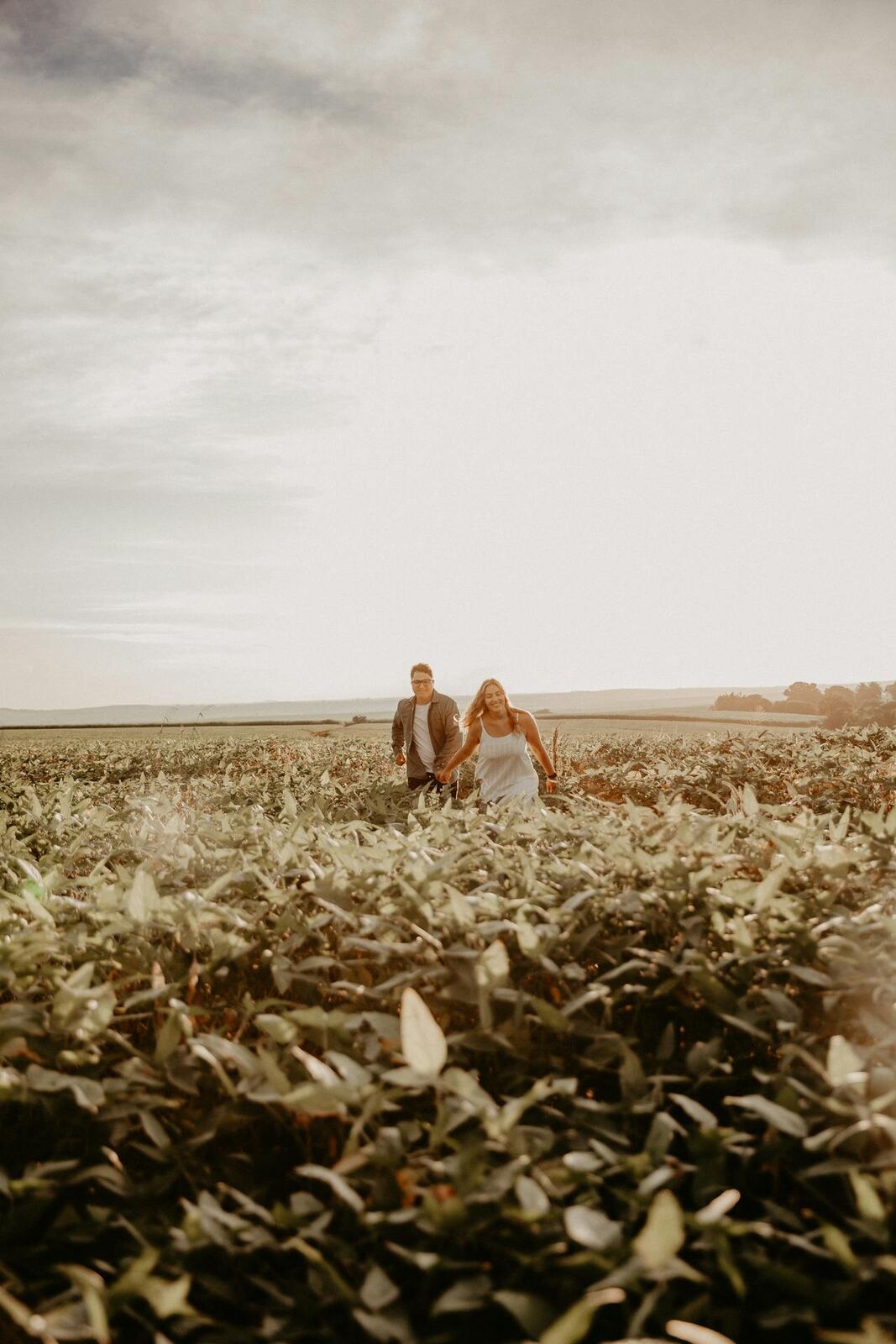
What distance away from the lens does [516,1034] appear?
1960 millimetres

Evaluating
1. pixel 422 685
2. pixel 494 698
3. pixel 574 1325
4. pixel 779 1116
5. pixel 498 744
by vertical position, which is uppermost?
pixel 422 685

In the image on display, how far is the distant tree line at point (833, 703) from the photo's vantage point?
23.6m

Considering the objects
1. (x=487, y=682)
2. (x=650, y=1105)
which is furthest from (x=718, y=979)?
(x=487, y=682)

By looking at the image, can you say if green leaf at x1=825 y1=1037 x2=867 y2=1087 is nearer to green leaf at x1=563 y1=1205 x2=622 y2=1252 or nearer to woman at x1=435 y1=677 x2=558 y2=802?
green leaf at x1=563 y1=1205 x2=622 y2=1252

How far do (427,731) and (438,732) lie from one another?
0.38 feet

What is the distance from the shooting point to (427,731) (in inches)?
364

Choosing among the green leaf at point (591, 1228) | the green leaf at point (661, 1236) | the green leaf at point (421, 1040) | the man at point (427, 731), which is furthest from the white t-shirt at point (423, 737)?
Result: the green leaf at point (661, 1236)

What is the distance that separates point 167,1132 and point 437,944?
2.44 ft

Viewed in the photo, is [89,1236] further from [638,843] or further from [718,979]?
[638,843]

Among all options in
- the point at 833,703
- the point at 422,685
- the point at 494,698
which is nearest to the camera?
the point at 494,698

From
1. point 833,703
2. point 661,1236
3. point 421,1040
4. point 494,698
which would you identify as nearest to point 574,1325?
point 661,1236

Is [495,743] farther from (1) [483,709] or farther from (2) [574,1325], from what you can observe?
(2) [574,1325]

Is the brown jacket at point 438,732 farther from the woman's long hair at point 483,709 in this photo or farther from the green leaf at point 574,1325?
the green leaf at point 574,1325

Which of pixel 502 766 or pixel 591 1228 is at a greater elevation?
pixel 502 766
